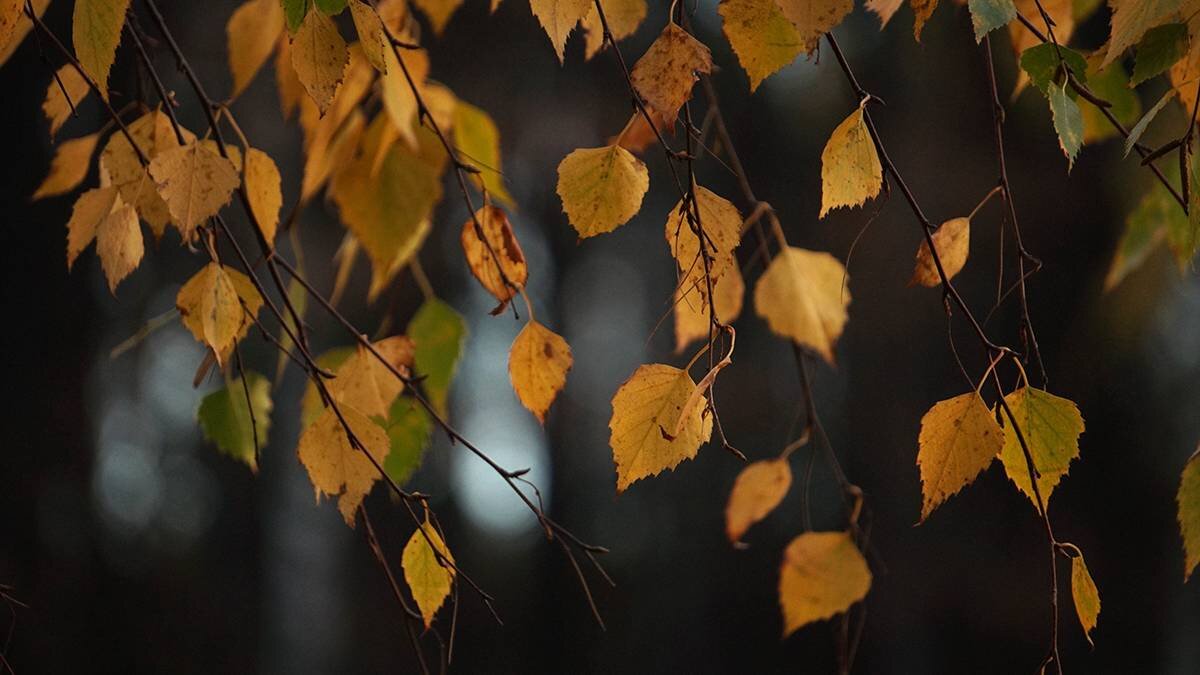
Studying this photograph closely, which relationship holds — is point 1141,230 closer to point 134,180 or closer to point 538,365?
point 538,365

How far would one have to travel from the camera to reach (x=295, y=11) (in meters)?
0.35

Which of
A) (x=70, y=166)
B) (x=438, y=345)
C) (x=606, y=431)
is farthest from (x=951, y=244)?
(x=606, y=431)

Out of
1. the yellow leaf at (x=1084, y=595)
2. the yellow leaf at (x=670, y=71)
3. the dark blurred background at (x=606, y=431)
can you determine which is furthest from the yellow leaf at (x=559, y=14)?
the dark blurred background at (x=606, y=431)

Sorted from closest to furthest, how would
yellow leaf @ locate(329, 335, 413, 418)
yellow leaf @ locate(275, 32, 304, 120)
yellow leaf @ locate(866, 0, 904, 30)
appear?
yellow leaf @ locate(866, 0, 904, 30) < yellow leaf @ locate(329, 335, 413, 418) < yellow leaf @ locate(275, 32, 304, 120)

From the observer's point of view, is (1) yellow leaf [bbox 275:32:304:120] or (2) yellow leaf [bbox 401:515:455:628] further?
(1) yellow leaf [bbox 275:32:304:120]

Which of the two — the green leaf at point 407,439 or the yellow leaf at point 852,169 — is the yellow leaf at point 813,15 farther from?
the green leaf at point 407,439

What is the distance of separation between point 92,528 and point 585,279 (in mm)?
1309

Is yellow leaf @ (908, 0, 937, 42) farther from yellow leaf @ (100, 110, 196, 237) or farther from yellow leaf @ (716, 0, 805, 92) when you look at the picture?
yellow leaf @ (100, 110, 196, 237)

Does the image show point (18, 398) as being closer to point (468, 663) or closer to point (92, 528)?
point (92, 528)

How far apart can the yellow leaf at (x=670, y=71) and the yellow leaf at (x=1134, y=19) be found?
120 mm

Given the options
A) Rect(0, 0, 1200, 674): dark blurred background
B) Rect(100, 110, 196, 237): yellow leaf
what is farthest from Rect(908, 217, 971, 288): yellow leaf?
Rect(0, 0, 1200, 674): dark blurred background

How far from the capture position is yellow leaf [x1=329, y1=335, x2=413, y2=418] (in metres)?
0.51

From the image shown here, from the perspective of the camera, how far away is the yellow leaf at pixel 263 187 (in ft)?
1.60

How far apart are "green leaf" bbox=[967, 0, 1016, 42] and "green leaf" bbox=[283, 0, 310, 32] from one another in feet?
0.68
